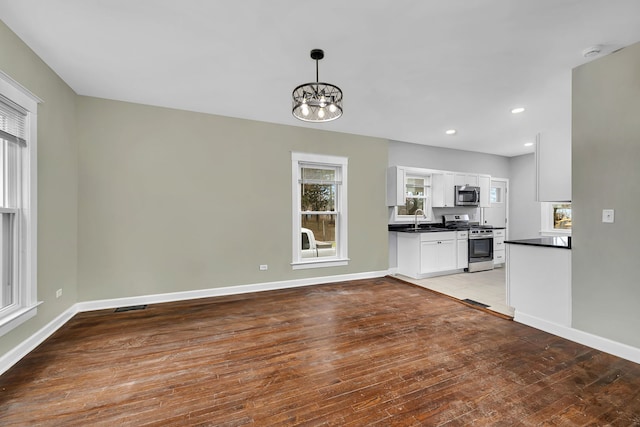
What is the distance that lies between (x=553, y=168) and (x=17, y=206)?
531 cm

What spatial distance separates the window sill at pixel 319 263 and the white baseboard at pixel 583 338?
2.67m

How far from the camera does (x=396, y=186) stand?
5484 mm

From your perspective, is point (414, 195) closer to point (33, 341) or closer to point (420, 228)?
point (420, 228)

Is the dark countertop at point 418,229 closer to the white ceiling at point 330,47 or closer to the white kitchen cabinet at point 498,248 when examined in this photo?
the white kitchen cabinet at point 498,248

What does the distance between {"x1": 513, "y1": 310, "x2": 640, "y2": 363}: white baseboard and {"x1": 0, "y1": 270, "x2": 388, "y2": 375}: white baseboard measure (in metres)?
2.65

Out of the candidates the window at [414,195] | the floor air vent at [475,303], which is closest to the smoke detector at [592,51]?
the floor air vent at [475,303]

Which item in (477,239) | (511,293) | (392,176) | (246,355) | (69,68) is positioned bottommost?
(246,355)

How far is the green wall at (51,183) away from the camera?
2.48 m

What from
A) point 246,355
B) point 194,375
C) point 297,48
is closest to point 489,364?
point 246,355

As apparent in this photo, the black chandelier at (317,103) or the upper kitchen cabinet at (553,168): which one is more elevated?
the black chandelier at (317,103)

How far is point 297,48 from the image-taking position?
103 inches

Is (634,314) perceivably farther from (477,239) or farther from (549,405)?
(477,239)

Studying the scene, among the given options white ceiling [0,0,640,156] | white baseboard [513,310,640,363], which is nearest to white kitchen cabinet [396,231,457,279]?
white baseboard [513,310,640,363]

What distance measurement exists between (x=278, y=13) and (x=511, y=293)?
3.76 m
